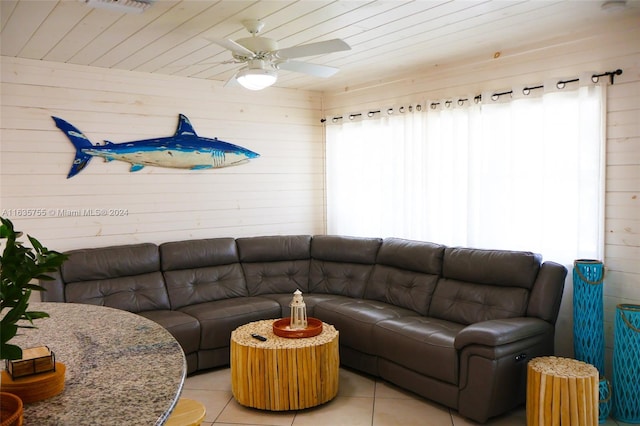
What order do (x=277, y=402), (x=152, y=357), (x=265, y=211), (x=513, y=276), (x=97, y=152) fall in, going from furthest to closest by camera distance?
(x=265, y=211) < (x=97, y=152) < (x=513, y=276) < (x=277, y=402) < (x=152, y=357)

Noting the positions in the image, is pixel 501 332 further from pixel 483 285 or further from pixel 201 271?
pixel 201 271

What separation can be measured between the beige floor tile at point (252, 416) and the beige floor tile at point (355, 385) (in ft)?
1.62

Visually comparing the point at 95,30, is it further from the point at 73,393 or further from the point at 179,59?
the point at 73,393

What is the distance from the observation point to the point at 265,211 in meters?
5.30

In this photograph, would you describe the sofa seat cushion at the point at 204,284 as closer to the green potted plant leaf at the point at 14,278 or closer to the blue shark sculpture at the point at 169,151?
→ the blue shark sculpture at the point at 169,151

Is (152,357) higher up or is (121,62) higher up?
(121,62)

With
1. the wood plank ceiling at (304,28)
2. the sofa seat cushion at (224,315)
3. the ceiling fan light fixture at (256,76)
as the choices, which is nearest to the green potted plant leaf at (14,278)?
the wood plank ceiling at (304,28)

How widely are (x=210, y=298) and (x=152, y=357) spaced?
2.96m

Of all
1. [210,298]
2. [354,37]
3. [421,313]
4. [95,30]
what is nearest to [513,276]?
[421,313]

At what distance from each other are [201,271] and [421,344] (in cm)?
216

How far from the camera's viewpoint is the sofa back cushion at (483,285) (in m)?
3.49

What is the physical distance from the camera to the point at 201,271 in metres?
4.53

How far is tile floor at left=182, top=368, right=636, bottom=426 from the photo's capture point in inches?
124

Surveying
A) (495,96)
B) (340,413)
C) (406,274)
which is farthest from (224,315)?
(495,96)
